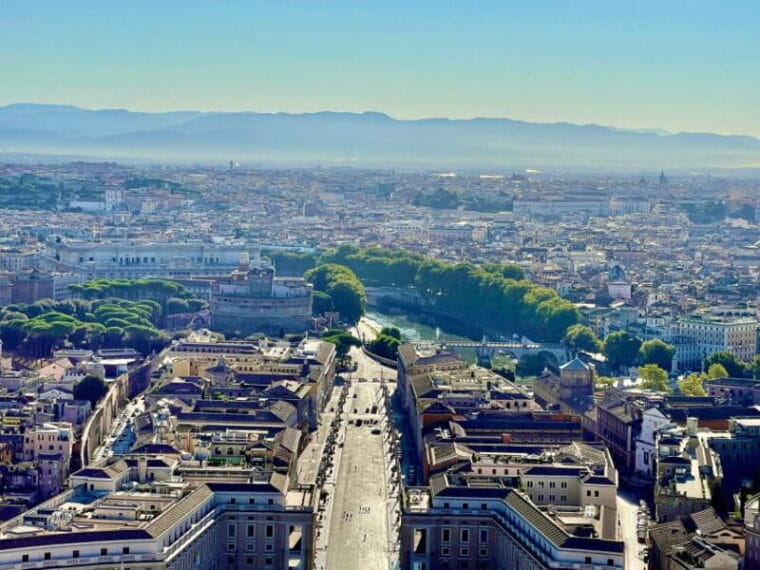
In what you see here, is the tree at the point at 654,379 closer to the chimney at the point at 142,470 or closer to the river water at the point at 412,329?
the river water at the point at 412,329

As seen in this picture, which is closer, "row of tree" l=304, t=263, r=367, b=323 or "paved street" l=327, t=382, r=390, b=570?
"paved street" l=327, t=382, r=390, b=570

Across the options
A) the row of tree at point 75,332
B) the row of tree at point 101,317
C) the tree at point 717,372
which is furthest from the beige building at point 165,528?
the row of tree at point 101,317

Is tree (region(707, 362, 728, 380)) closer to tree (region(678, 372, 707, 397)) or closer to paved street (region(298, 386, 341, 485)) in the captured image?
tree (region(678, 372, 707, 397))

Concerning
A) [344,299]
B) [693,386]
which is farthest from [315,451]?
[344,299]

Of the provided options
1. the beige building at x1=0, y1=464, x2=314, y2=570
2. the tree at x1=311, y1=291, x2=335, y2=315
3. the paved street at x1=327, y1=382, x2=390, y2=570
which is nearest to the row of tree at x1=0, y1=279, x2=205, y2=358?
the tree at x1=311, y1=291, x2=335, y2=315

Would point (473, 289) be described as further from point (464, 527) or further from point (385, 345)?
point (464, 527)

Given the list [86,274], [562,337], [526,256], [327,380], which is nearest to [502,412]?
[327,380]
